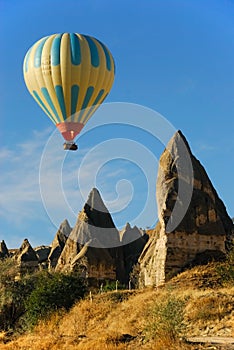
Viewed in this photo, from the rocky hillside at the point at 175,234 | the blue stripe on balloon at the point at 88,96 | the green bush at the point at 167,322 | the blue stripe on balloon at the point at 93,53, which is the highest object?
the blue stripe on balloon at the point at 93,53

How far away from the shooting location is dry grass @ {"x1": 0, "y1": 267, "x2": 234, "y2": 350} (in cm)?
1650

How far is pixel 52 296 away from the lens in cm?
2733

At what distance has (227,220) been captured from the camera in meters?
40.1

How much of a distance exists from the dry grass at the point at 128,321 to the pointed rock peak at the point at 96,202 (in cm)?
1807

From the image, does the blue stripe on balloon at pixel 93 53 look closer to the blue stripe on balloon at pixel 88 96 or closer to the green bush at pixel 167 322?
the blue stripe on balloon at pixel 88 96

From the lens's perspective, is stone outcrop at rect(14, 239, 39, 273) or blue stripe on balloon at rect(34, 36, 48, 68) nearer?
blue stripe on balloon at rect(34, 36, 48, 68)

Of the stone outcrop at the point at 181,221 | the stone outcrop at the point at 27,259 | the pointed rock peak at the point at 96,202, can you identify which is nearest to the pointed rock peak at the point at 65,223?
the stone outcrop at the point at 27,259

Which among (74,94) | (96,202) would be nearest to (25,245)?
(96,202)

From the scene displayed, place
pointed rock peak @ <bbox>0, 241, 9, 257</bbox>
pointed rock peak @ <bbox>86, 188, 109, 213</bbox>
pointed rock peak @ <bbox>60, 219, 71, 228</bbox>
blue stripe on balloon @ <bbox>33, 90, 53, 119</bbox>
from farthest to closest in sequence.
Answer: pointed rock peak @ <bbox>0, 241, 9, 257</bbox>
pointed rock peak @ <bbox>60, 219, 71, 228</bbox>
pointed rock peak @ <bbox>86, 188, 109, 213</bbox>
blue stripe on balloon @ <bbox>33, 90, 53, 119</bbox>

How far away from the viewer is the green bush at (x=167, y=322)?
15.6 m

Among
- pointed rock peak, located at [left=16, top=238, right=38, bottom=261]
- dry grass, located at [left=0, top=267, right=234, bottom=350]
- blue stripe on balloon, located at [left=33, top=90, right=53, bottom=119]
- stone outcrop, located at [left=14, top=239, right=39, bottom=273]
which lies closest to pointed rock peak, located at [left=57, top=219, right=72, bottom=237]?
pointed rock peak, located at [left=16, top=238, right=38, bottom=261]

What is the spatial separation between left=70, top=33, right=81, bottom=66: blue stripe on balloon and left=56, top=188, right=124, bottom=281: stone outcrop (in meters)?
15.6

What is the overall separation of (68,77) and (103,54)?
2068 mm

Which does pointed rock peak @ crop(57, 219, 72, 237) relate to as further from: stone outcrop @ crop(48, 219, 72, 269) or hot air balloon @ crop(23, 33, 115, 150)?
hot air balloon @ crop(23, 33, 115, 150)
